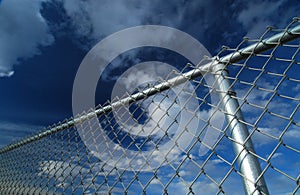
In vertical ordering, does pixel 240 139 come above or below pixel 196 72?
below

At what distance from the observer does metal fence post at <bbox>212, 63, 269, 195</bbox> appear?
1303 mm

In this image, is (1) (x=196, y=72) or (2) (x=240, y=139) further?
(1) (x=196, y=72)

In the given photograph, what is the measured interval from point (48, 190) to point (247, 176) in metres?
2.51

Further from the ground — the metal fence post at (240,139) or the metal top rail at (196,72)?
the metal top rail at (196,72)

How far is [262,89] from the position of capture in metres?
1.53

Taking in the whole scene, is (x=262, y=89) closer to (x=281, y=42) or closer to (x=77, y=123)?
(x=281, y=42)

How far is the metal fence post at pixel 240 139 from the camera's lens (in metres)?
1.30

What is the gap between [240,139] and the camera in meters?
1.44

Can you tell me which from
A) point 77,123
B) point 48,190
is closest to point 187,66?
point 77,123

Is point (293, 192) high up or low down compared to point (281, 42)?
down

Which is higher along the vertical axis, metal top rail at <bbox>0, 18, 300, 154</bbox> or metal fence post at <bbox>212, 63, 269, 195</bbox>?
metal top rail at <bbox>0, 18, 300, 154</bbox>

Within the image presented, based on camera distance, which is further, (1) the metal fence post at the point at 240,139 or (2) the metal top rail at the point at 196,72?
(2) the metal top rail at the point at 196,72

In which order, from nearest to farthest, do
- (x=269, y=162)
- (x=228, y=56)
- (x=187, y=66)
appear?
(x=269, y=162) → (x=228, y=56) → (x=187, y=66)

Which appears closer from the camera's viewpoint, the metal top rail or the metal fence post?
the metal fence post
